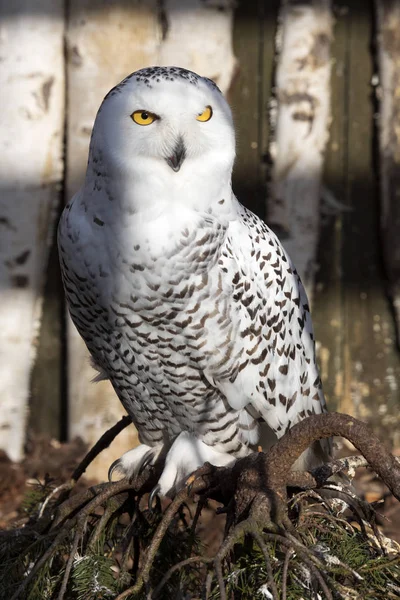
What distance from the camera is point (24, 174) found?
4.41 meters

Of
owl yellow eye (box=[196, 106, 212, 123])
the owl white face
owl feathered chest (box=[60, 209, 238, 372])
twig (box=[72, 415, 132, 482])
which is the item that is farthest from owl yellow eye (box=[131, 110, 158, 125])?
twig (box=[72, 415, 132, 482])

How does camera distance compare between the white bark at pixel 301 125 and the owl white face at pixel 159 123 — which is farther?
the white bark at pixel 301 125

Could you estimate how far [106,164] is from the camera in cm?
231

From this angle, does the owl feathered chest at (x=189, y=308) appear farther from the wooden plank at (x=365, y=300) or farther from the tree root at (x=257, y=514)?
the wooden plank at (x=365, y=300)

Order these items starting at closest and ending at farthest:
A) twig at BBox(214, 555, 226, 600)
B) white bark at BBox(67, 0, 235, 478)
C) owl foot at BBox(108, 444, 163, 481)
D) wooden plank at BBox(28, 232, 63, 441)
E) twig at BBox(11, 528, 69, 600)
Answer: twig at BBox(214, 555, 226, 600) < twig at BBox(11, 528, 69, 600) < owl foot at BBox(108, 444, 163, 481) < white bark at BBox(67, 0, 235, 478) < wooden plank at BBox(28, 232, 63, 441)

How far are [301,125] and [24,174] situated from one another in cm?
150

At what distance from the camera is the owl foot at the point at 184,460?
245 cm

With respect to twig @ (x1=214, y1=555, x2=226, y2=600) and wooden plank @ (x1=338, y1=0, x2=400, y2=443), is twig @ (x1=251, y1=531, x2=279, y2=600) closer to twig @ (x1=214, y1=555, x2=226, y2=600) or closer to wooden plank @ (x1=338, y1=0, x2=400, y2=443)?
twig @ (x1=214, y1=555, x2=226, y2=600)

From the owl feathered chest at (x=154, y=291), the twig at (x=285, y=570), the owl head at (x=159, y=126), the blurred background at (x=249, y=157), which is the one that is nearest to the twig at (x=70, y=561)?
the twig at (x=285, y=570)

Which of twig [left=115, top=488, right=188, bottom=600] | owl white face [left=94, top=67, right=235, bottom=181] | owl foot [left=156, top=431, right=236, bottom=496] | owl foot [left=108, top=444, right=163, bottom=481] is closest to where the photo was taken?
twig [left=115, top=488, right=188, bottom=600]

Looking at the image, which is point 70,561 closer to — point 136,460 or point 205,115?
point 136,460

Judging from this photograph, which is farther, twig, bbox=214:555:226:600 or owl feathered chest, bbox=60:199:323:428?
owl feathered chest, bbox=60:199:323:428

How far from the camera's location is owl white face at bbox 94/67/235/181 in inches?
88.4

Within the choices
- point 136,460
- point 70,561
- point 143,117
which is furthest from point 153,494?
point 143,117
